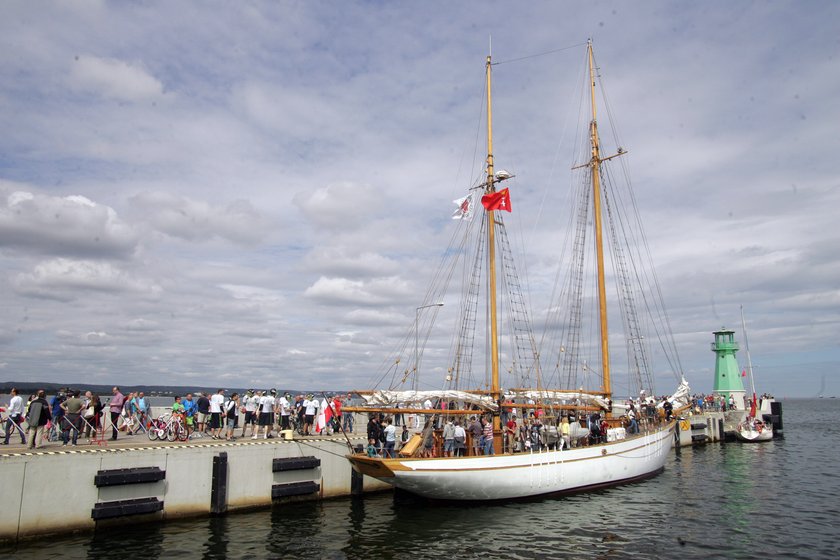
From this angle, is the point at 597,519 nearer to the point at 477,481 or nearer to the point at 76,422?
the point at 477,481

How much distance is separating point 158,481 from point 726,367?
6177 cm

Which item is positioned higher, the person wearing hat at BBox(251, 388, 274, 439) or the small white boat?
the person wearing hat at BBox(251, 388, 274, 439)

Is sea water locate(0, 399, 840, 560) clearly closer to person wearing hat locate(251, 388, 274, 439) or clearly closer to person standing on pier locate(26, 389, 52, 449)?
person standing on pier locate(26, 389, 52, 449)

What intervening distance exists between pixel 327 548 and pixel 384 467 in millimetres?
4549

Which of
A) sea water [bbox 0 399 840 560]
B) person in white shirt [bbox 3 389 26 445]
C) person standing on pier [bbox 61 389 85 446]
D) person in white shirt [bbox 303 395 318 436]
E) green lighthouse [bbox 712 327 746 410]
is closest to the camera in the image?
sea water [bbox 0 399 840 560]

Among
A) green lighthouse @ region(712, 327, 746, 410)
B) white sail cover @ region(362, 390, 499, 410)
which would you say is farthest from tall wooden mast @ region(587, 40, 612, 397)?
green lighthouse @ region(712, 327, 746, 410)

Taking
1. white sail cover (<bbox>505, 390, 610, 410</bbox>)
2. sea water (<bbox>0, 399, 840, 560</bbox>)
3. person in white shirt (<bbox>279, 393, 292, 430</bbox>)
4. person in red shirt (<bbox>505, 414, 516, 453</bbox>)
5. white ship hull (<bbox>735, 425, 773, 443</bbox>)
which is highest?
white sail cover (<bbox>505, 390, 610, 410</bbox>)

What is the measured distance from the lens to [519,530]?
2005 cm

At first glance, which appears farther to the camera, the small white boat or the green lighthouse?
the green lighthouse

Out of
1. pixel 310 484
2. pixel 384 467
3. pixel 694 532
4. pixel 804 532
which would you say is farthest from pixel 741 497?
pixel 310 484

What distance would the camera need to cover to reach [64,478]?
1822cm

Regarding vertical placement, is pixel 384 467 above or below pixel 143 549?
above

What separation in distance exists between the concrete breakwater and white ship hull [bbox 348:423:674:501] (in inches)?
97.5

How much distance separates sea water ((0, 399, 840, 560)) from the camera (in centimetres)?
1725
